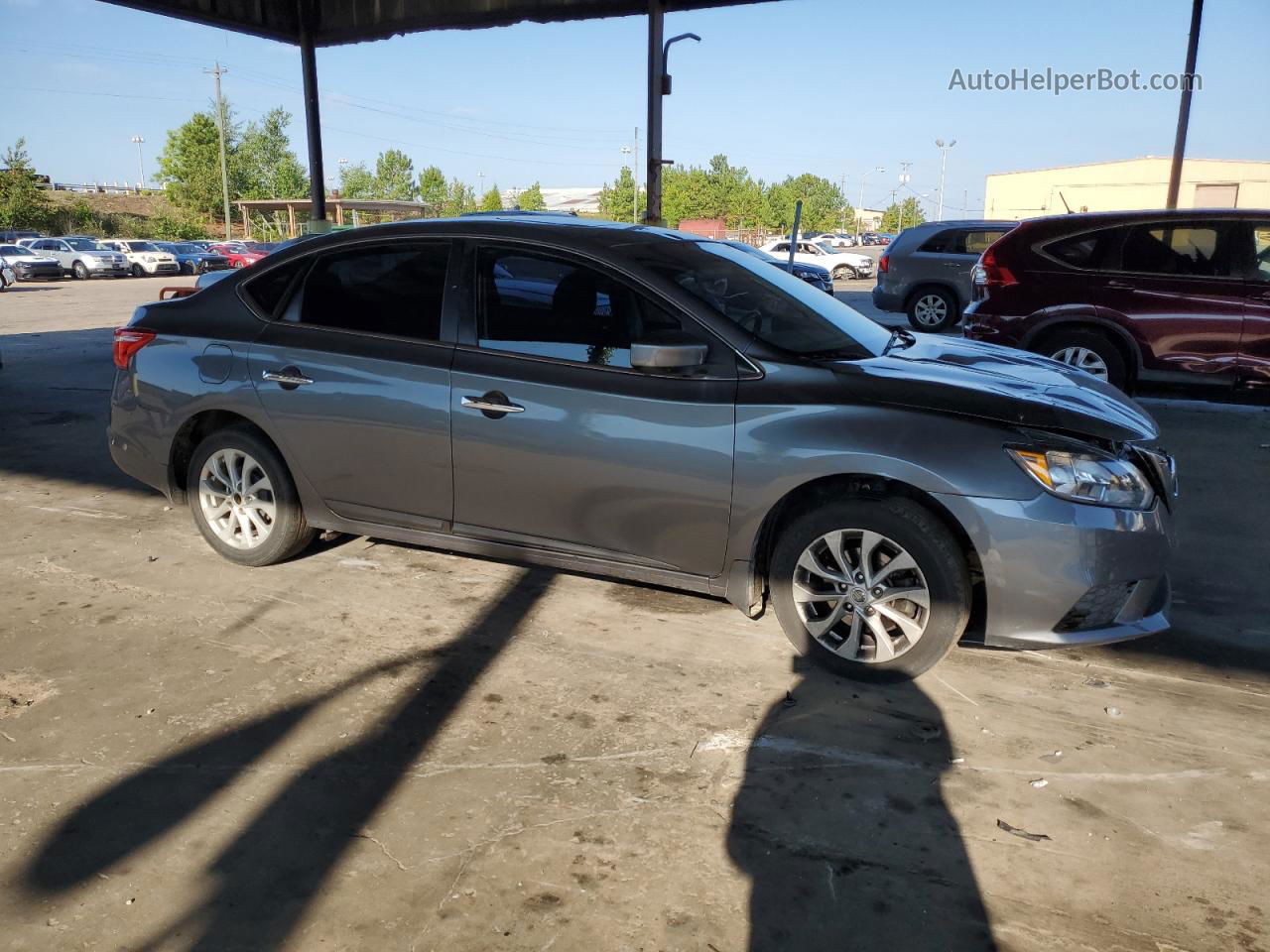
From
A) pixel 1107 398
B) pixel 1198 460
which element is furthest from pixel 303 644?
pixel 1198 460

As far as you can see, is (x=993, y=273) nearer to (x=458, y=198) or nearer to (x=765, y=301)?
(x=765, y=301)

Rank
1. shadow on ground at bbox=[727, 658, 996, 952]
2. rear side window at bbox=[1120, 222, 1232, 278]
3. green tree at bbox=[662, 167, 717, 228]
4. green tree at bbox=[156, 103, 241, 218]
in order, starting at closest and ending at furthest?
shadow on ground at bbox=[727, 658, 996, 952] → rear side window at bbox=[1120, 222, 1232, 278] → green tree at bbox=[156, 103, 241, 218] → green tree at bbox=[662, 167, 717, 228]

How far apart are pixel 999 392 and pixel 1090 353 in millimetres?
5395

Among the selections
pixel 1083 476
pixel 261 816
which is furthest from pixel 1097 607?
pixel 261 816

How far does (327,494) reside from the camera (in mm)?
4535

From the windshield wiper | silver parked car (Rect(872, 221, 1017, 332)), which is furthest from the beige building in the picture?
the windshield wiper

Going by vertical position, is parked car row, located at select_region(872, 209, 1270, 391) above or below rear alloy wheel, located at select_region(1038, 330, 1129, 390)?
above

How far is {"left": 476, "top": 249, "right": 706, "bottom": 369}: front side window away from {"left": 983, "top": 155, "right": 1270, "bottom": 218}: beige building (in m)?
63.6

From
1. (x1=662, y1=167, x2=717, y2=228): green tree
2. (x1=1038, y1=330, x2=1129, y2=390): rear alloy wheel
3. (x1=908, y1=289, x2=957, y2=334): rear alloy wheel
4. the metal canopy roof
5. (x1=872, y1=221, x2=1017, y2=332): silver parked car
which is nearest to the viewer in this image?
(x1=1038, y1=330, x2=1129, y2=390): rear alloy wheel

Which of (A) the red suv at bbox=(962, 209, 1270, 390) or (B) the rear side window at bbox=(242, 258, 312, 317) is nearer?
(B) the rear side window at bbox=(242, 258, 312, 317)

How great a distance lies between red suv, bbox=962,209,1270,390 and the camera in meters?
7.87

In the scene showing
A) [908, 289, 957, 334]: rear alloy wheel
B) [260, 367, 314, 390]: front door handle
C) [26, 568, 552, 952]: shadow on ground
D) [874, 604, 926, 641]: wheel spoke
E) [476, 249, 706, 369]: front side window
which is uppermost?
[476, 249, 706, 369]: front side window

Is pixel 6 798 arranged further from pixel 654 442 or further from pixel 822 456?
pixel 822 456

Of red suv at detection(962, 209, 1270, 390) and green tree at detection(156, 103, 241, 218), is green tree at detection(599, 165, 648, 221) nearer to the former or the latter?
green tree at detection(156, 103, 241, 218)
